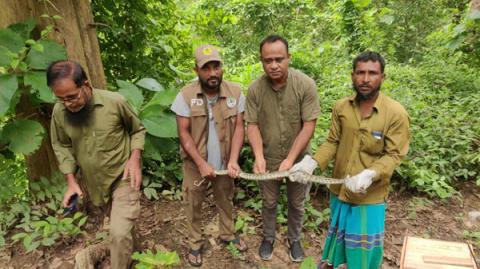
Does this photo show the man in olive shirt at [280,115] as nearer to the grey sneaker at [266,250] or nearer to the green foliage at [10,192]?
the grey sneaker at [266,250]

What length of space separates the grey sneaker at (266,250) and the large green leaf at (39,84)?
2.38 metres

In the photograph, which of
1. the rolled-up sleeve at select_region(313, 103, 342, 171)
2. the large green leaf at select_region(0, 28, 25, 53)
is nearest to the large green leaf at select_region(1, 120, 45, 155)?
the large green leaf at select_region(0, 28, 25, 53)

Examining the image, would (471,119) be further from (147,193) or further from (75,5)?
(75,5)

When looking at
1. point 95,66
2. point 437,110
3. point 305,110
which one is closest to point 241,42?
point 437,110

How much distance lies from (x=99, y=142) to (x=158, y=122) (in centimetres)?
105

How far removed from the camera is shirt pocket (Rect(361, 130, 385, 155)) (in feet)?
8.44

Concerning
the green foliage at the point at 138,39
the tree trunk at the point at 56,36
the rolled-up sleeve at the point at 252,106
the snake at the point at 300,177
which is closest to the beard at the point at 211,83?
the rolled-up sleeve at the point at 252,106

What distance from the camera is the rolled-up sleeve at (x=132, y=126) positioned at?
291cm

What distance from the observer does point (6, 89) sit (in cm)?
293

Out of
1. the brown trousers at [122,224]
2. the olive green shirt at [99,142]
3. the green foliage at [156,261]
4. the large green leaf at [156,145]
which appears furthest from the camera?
the large green leaf at [156,145]

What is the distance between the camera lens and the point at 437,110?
5.95m

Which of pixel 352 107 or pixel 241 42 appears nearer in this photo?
pixel 352 107

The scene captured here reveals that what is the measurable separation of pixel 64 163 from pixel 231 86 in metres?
1.52

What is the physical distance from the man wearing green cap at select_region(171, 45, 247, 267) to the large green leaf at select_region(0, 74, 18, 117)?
52.0 inches
